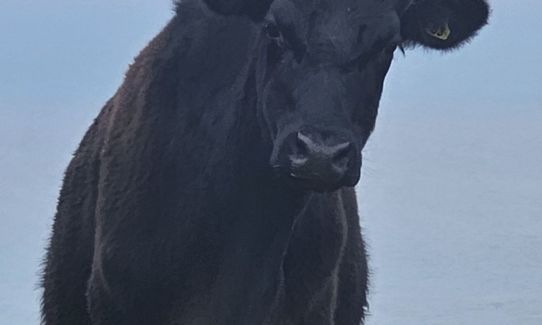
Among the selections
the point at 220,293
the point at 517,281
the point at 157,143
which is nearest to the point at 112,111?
the point at 157,143

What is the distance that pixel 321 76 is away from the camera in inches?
304

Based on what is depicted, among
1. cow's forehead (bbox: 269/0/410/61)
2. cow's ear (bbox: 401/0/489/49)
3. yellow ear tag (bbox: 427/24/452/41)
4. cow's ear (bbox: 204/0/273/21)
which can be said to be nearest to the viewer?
cow's forehead (bbox: 269/0/410/61)

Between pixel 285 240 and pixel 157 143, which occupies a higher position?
pixel 157 143

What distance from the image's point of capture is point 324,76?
7723 millimetres

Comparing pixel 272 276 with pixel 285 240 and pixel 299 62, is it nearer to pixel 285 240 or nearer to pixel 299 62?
pixel 285 240

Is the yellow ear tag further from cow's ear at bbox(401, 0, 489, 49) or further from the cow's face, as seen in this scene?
the cow's face

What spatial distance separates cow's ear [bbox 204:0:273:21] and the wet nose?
35.8 inches

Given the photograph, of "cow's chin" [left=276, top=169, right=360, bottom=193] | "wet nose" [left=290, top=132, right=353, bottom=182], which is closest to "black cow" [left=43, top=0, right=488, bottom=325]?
"cow's chin" [left=276, top=169, right=360, bottom=193]

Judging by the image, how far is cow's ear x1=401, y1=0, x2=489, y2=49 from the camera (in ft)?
27.6

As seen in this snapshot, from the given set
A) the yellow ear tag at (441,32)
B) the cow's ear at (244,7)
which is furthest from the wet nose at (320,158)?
the yellow ear tag at (441,32)

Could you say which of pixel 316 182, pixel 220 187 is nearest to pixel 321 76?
pixel 316 182

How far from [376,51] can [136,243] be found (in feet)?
4.67

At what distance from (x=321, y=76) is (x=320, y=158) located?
502 millimetres

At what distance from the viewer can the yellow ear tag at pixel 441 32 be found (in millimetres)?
8531
